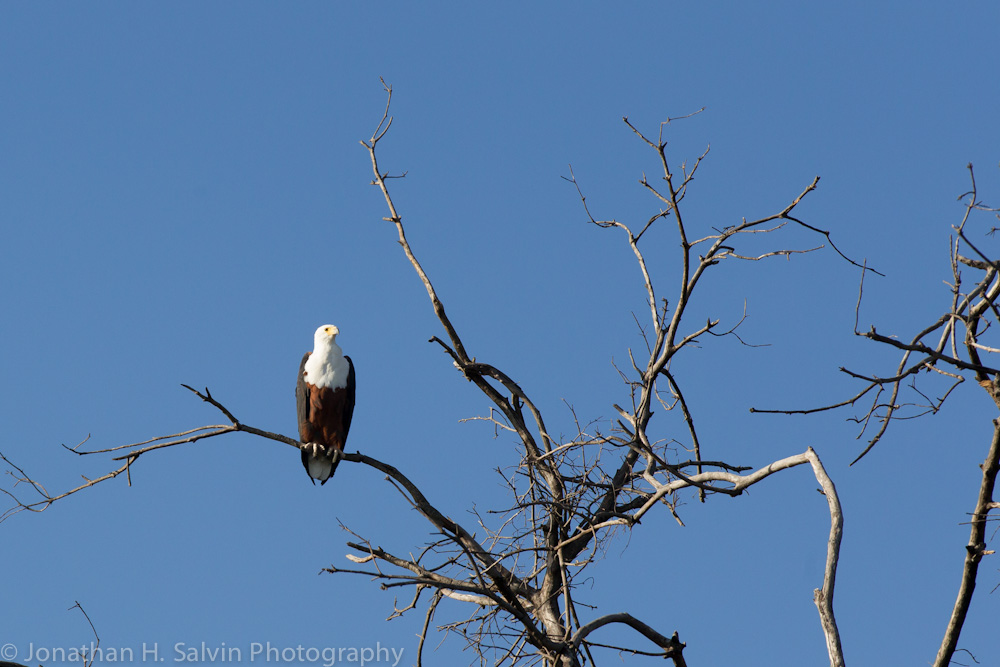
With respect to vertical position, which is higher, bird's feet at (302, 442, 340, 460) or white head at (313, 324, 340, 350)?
white head at (313, 324, 340, 350)

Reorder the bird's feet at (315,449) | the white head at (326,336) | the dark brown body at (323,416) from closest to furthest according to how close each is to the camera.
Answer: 1. the bird's feet at (315,449)
2. the dark brown body at (323,416)
3. the white head at (326,336)

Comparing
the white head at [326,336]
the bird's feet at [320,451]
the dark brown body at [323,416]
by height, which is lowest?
the bird's feet at [320,451]

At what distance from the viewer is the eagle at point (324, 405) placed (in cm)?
680

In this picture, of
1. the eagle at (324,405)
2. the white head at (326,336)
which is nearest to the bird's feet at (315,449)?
the eagle at (324,405)

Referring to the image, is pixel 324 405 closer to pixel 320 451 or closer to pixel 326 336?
pixel 320 451

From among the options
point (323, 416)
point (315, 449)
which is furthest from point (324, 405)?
point (315, 449)

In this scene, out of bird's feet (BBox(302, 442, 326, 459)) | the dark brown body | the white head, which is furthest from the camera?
the white head

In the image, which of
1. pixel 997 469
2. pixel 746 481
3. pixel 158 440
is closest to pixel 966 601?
pixel 997 469

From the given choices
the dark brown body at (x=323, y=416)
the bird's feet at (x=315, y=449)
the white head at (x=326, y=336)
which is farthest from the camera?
the white head at (x=326, y=336)

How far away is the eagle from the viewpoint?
6.80 m

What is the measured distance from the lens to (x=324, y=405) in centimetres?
679

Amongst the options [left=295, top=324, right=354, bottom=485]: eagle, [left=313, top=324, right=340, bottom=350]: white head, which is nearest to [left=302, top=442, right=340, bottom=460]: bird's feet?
[left=295, top=324, right=354, bottom=485]: eagle

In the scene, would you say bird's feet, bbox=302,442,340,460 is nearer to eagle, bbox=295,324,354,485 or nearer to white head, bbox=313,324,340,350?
eagle, bbox=295,324,354,485

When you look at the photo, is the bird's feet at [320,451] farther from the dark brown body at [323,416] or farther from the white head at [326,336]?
the white head at [326,336]
